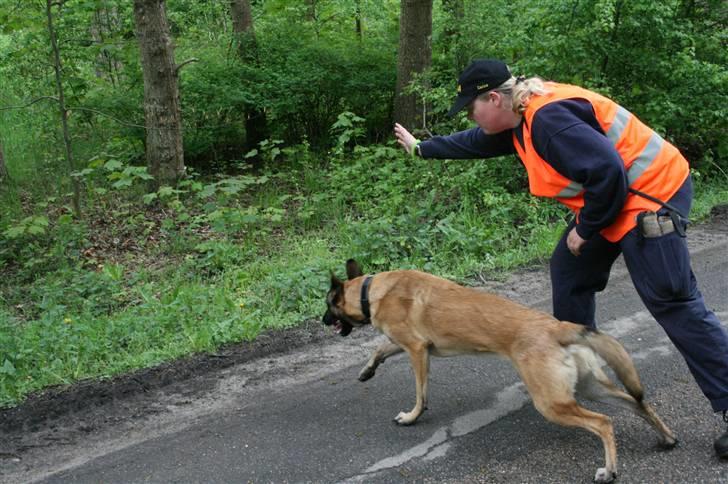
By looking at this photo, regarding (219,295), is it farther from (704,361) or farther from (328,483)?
(704,361)

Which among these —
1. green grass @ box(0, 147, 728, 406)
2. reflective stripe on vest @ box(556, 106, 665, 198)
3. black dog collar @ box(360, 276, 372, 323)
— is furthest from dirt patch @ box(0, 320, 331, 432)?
reflective stripe on vest @ box(556, 106, 665, 198)

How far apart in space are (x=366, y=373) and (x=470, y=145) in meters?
1.77

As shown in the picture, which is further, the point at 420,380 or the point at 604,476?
the point at 420,380

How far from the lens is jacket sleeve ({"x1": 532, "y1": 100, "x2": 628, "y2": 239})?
3.18m

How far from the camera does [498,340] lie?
3.60 metres

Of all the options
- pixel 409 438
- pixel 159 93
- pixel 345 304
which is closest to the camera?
pixel 409 438

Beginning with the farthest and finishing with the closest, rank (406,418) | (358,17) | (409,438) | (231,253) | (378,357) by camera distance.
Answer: (358,17) → (231,253) → (378,357) → (406,418) → (409,438)

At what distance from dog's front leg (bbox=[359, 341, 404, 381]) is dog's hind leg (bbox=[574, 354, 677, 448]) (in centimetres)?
135

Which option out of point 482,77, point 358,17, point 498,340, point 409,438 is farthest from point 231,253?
point 358,17

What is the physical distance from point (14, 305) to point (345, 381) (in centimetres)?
444

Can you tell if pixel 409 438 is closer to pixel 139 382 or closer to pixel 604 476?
pixel 604 476

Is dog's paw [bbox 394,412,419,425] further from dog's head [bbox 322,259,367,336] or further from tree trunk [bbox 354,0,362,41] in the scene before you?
tree trunk [bbox 354,0,362,41]

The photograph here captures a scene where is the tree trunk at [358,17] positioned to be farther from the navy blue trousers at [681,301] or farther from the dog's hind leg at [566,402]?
the dog's hind leg at [566,402]

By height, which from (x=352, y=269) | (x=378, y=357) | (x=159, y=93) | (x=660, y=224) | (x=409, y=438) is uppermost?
(x=159, y=93)
